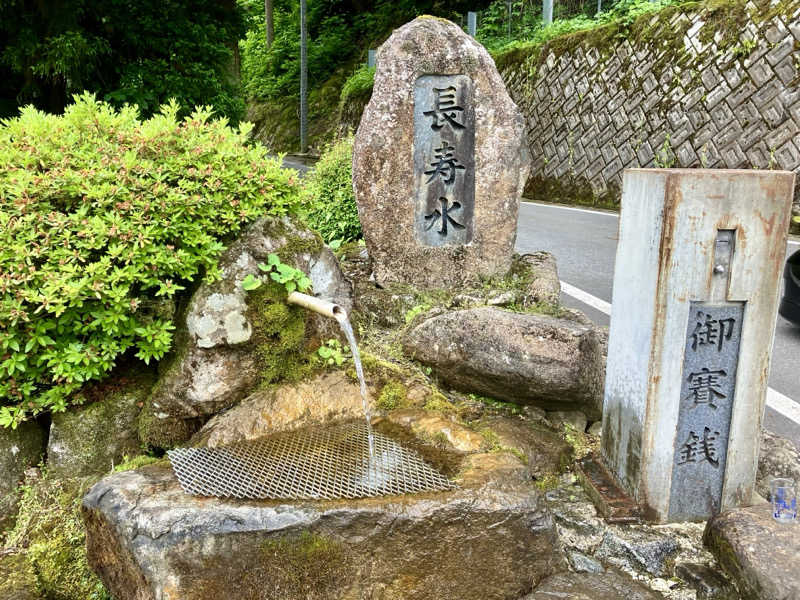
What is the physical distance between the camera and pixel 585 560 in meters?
3.29

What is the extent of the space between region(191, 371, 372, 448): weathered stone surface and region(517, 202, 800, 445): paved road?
325cm

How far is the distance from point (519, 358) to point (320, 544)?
196 centimetres

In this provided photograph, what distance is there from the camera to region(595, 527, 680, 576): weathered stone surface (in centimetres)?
323

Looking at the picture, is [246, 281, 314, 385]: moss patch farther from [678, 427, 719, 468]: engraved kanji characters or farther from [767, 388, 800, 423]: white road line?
[767, 388, 800, 423]: white road line

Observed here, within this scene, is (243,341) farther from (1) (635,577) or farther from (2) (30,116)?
(1) (635,577)

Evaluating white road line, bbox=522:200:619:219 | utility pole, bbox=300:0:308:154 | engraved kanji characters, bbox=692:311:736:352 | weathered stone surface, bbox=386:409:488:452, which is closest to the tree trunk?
utility pole, bbox=300:0:308:154

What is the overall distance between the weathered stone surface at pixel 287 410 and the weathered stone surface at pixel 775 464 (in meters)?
2.41

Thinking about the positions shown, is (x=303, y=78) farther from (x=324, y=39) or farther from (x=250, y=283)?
(x=250, y=283)

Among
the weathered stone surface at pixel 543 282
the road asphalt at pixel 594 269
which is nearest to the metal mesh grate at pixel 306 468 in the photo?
the weathered stone surface at pixel 543 282

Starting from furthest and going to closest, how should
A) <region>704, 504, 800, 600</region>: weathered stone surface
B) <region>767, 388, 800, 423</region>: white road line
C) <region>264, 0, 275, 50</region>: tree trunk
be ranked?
<region>264, 0, 275, 50</region>: tree trunk → <region>767, 388, 800, 423</region>: white road line → <region>704, 504, 800, 600</region>: weathered stone surface

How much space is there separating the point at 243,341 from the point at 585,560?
7.48 ft

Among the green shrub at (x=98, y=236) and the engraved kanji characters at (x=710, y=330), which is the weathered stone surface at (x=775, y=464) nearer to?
the engraved kanji characters at (x=710, y=330)

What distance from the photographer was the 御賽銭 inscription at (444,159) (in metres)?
5.91

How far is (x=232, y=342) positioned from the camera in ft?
12.5
